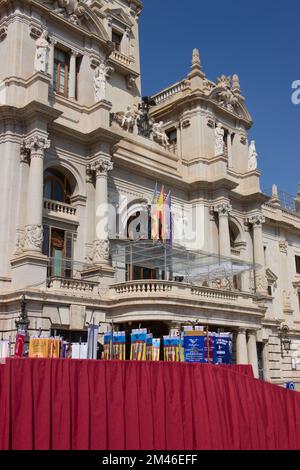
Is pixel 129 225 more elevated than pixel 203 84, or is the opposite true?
pixel 203 84

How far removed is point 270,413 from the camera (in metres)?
12.8

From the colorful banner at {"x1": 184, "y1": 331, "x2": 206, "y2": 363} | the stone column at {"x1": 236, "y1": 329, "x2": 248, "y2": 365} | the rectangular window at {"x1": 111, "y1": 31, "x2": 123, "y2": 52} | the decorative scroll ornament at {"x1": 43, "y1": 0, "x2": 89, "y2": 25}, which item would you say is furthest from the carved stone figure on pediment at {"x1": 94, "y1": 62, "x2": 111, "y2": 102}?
the colorful banner at {"x1": 184, "y1": 331, "x2": 206, "y2": 363}

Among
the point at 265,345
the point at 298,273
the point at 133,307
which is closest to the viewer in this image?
the point at 133,307

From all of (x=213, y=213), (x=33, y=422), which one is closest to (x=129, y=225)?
(x=213, y=213)

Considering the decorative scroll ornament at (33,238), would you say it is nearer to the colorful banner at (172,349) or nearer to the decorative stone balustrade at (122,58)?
the colorful banner at (172,349)

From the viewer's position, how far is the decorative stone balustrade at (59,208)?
27125 mm

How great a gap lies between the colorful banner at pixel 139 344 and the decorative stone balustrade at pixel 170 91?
24411 millimetres

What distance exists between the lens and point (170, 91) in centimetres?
4066

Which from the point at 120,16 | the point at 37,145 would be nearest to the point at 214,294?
the point at 37,145

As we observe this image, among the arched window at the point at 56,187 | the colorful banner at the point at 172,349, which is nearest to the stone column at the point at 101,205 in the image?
the arched window at the point at 56,187

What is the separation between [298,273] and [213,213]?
551 inches

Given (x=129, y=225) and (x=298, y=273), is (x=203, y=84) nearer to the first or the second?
(x=129, y=225)

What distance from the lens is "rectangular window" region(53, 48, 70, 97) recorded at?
97.9 feet

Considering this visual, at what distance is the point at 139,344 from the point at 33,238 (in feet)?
26.8
